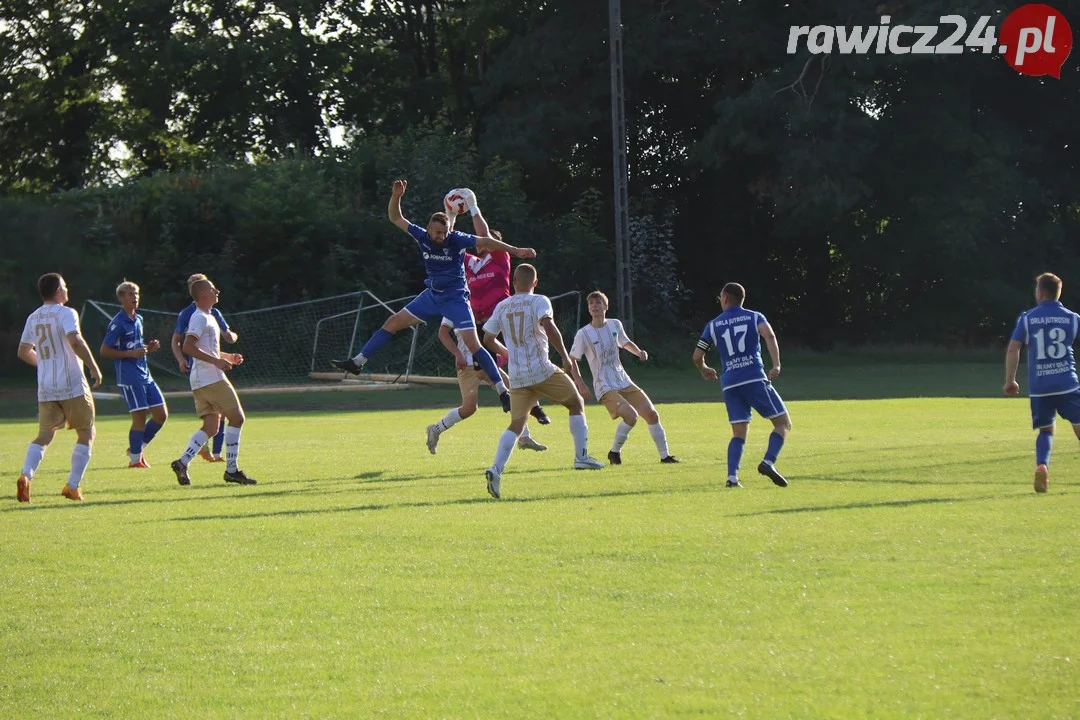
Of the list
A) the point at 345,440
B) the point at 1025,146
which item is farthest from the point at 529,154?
the point at 345,440

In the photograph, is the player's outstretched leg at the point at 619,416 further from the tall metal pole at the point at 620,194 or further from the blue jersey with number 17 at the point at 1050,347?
Result: the tall metal pole at the point at 620,194

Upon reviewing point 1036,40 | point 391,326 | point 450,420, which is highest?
point 1036,40

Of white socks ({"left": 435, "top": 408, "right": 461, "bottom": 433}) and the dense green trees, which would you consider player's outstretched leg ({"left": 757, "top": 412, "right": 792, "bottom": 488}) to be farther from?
the dense green trees

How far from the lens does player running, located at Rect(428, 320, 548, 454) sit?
593 inches

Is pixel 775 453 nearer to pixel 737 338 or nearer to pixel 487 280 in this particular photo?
pixel 737 338

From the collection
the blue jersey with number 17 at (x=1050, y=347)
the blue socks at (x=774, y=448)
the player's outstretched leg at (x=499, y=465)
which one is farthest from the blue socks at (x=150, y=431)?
the blue jersey with number 17 at (x=1050, y=347)

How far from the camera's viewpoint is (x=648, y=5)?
44531 millimetres

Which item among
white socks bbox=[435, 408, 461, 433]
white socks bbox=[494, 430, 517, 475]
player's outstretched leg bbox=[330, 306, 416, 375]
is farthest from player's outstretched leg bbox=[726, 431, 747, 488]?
player's outstretched leg bbox=[330, 306, 416, 375]

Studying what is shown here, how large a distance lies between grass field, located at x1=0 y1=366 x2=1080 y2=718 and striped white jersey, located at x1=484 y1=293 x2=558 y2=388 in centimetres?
100

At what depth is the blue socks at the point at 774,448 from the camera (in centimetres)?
1242

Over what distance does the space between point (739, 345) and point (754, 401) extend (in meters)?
0.51

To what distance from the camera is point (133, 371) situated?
1644cm

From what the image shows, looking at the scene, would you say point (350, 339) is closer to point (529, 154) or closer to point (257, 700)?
point (529, 154)

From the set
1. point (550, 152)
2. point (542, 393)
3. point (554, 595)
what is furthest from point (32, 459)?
point (550, 152)
